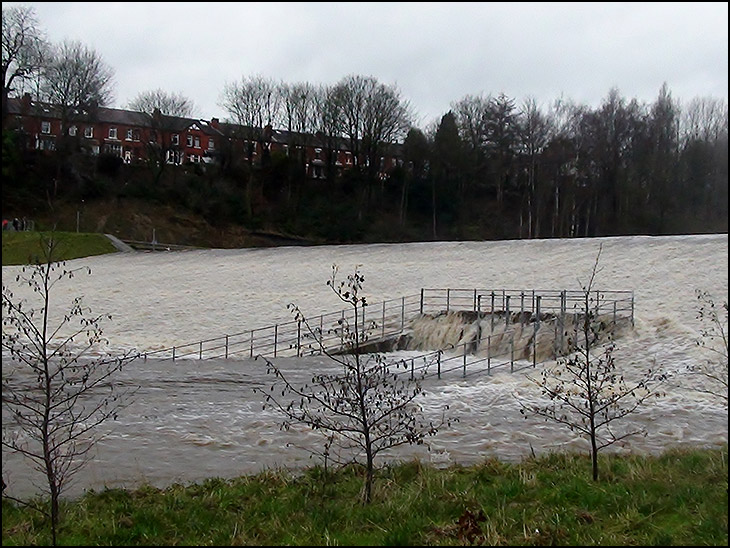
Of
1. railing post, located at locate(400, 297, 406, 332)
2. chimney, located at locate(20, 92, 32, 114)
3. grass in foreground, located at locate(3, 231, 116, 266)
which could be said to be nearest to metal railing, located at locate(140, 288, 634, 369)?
railing post, located at locate(400, 297, 406, 332)

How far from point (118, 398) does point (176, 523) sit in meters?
8.33

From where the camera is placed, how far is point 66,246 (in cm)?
3731

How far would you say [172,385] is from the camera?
1498cm

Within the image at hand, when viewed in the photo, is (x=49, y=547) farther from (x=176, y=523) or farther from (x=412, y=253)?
(x=412, y=253)

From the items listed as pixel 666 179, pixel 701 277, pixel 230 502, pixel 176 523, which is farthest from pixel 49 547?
pixel 666 179

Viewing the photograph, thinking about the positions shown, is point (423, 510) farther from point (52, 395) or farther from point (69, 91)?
point (69, 91)

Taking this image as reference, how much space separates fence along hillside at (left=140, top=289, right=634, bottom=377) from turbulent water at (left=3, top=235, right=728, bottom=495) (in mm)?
781

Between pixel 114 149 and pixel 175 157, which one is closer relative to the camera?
pixel 114 149

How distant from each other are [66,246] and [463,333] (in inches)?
979

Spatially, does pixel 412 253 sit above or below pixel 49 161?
below

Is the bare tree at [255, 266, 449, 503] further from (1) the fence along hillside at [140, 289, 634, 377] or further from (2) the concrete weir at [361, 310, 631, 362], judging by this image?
(2) the concrete weir at [361, 310, 631, 362]

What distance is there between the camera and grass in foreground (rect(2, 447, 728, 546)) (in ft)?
15.9

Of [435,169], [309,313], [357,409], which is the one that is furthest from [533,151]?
[357,409]

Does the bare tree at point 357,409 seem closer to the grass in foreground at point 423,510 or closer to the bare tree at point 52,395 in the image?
the grass in foreground at point 423,510
